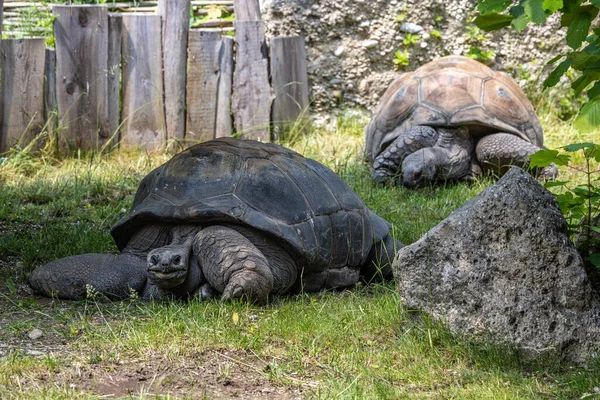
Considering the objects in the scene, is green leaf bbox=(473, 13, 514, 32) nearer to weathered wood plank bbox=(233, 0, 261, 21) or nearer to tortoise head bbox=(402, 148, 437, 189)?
tortoise head bbox=(402, 148, 437, 189)

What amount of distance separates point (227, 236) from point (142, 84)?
381 cm

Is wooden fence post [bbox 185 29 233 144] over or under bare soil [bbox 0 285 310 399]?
over

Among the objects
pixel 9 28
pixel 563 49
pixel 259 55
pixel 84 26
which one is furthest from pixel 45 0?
pixel 563 49

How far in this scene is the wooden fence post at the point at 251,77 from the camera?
768cm

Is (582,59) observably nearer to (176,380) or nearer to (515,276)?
(515,276)

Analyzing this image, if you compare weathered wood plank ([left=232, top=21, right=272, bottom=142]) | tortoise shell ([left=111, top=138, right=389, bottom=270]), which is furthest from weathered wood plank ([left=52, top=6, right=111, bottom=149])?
tortoise shell ([left=111, top=138, right=389, bottom=270])

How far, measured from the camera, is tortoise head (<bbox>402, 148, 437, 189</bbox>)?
6.56 m

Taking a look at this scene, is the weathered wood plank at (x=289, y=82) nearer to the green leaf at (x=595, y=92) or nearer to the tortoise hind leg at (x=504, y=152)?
the tortoise hind leg at (x=504, y=152)

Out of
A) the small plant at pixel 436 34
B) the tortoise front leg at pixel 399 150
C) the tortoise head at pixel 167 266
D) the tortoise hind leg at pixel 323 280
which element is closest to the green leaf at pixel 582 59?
the tortoise hind leg at pixel 323 280

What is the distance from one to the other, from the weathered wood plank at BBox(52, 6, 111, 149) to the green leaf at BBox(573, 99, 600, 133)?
514cm

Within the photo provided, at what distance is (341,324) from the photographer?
3.58 metres

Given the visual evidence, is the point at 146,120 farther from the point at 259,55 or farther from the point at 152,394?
the point at 152,394

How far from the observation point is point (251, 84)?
774 centimetres

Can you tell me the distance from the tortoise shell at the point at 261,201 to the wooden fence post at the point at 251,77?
3.20 metres
